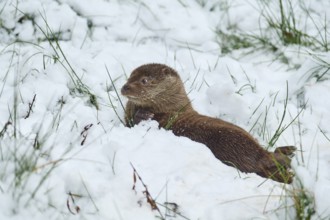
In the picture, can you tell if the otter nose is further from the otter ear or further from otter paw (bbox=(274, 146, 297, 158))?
otter paw (bbox=(274, 146, 297, 158))

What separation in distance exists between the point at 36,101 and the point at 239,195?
6.32ft

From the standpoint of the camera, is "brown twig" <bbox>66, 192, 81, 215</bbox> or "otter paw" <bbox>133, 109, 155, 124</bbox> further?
"otter paw" <bbox>133, 109, 155, 124</bbox>

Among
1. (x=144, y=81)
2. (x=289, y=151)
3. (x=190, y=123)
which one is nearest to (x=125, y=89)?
(x=144, y=81)

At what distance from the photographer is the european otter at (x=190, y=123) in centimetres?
403

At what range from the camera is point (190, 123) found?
4.41 meters

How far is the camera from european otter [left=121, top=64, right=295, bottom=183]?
403 cm

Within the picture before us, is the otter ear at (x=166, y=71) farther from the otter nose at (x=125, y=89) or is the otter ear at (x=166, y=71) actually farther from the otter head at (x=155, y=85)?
the otter nose at (x=125, y=89)

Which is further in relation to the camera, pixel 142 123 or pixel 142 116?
pixel 142 116

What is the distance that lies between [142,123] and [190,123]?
37 cm

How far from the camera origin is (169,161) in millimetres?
3559

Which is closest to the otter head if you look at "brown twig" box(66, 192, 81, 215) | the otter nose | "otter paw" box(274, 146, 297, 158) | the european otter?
the european otter

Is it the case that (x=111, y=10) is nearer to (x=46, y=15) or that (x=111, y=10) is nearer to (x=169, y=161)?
(x=46, y=15)

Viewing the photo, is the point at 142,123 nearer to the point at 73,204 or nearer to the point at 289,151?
the point at 289,151

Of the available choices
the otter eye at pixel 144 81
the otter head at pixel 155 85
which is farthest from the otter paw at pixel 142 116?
the otter eye at pixel 144 81
